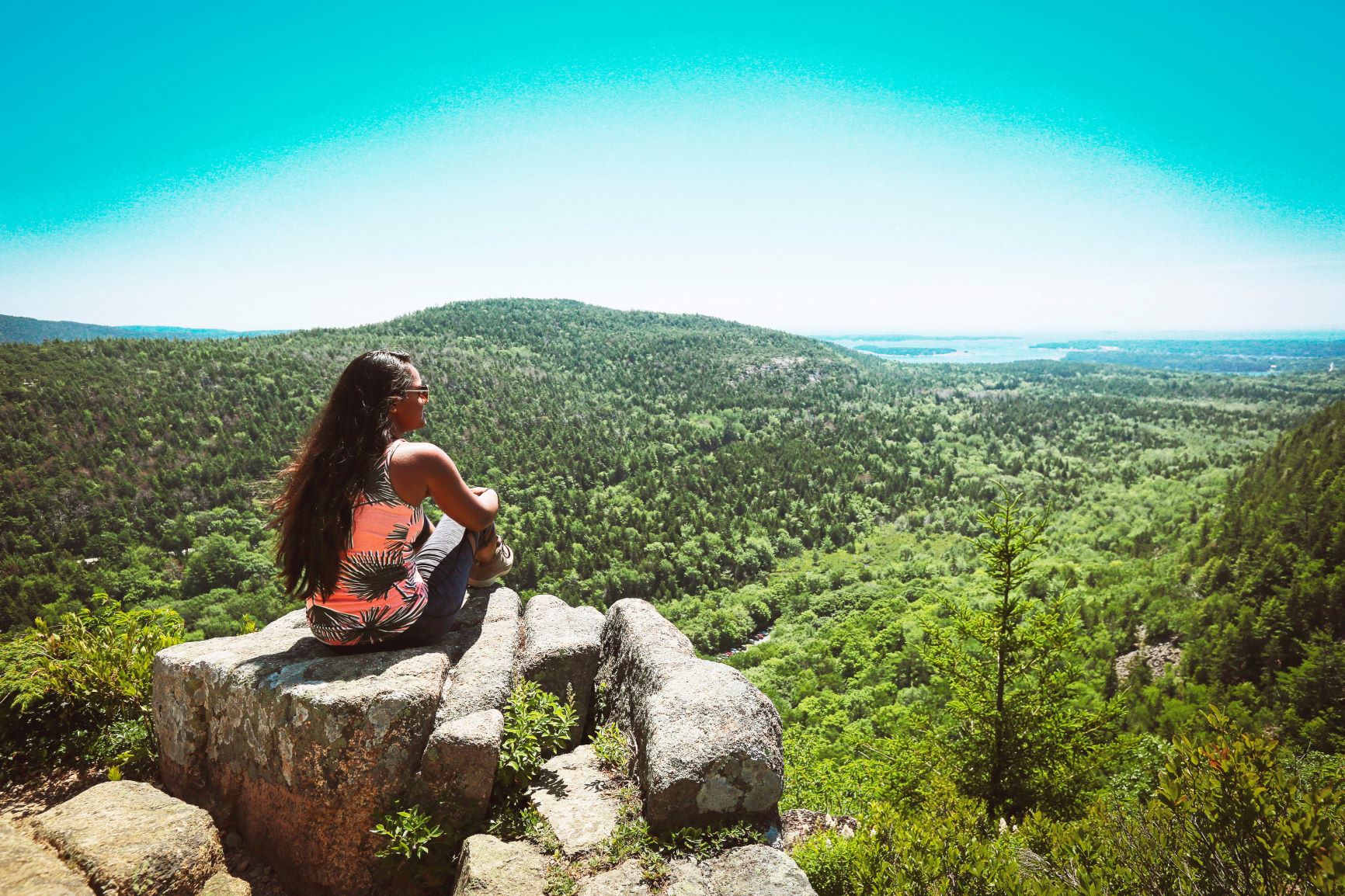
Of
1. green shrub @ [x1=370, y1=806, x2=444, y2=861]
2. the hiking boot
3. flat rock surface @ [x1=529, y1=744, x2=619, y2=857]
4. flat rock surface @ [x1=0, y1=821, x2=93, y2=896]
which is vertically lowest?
flat rock surface @ [x1=529, y1=744, x2=619, y2=857]

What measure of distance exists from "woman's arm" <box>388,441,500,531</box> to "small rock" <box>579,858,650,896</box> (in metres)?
2.65

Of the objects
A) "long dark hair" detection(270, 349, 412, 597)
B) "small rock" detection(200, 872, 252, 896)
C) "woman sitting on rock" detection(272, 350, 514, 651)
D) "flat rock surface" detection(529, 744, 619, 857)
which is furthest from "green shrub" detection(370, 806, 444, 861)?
"long dark hair" detection(270, 349, 412, 597)

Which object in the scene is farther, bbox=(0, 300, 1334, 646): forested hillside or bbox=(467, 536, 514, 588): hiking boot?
bbox=(0, 300, 1334, 646): forested hillside

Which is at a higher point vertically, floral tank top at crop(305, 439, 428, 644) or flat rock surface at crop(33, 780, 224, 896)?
floral tank top at crop(305, 439, 428, 644)

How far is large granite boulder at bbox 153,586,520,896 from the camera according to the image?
3.99 metres

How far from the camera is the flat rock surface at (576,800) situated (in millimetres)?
4113

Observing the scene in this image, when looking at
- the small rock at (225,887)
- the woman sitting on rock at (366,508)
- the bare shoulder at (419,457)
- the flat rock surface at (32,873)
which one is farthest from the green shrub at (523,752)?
the flat rock surface at (32,873)

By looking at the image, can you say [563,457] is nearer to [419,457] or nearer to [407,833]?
[419,457]

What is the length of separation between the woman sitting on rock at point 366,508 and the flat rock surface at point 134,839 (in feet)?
4.69

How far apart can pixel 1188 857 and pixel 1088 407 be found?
206 meters

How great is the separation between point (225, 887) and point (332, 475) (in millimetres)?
2857

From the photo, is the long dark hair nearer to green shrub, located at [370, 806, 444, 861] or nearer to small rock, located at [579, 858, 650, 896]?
green shrub, located at [370, 806, 444, 861]

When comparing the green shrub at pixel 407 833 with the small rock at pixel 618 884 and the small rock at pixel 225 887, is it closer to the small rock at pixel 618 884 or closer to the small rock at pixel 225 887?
the small rock at pixel 225 887

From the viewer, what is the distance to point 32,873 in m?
→ 3.23
